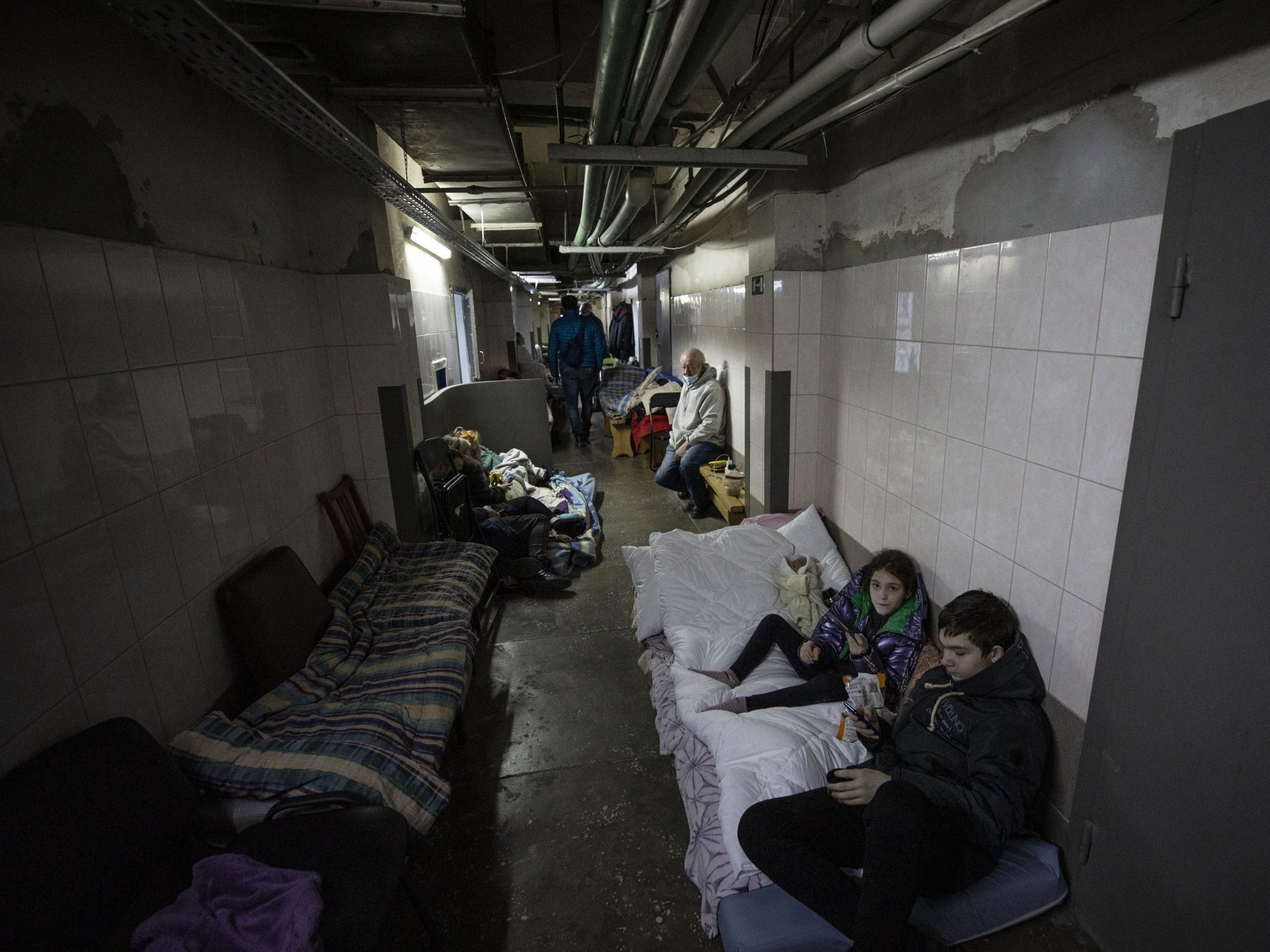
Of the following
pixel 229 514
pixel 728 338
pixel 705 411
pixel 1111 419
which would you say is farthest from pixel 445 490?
pixel 1111 419

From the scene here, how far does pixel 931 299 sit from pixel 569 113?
3123 millimetres

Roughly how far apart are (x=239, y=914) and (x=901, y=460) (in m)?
2.75

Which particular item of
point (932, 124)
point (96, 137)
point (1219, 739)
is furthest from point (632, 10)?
point (1219, 739)

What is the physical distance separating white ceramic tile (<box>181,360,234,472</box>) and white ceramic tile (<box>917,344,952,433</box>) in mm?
2813

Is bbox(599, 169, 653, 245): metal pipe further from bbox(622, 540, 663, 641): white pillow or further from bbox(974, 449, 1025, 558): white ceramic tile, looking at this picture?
bbox(974, 449, 1025, 558): white ceramic tile

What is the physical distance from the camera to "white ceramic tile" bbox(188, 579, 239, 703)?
1.94m

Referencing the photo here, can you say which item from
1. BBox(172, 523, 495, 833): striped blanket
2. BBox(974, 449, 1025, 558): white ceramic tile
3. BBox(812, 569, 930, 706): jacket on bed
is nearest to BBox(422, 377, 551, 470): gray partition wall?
BBox(172, 523, 495, 833): striped blanket

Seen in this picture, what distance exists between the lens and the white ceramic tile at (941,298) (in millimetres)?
2254

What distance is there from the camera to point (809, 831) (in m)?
1.65

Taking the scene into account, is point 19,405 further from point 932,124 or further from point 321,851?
point 932,124

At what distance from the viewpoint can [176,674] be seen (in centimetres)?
181

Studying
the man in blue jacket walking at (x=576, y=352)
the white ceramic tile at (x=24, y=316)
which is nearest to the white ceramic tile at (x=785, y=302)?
the white ceramic tile at (x=24, y=316)

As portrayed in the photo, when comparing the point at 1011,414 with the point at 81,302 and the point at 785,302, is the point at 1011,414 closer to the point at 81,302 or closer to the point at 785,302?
the point at 785,302

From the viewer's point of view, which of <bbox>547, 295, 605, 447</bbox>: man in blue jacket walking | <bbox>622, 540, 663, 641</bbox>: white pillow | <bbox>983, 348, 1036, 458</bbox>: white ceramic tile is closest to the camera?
<bbox>983, 348, 1036, 458</bbox>: white ceramic tile
